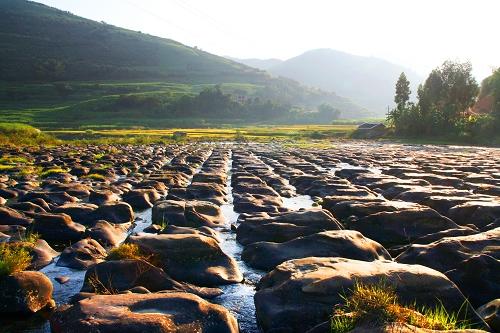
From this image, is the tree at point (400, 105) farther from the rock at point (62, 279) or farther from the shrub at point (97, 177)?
the rock at point (62, 279)

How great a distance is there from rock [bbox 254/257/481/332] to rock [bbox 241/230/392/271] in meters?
2.56

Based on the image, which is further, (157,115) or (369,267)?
(157,115)

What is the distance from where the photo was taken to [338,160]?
1756 inches

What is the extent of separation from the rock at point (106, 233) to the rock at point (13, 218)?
2.70 meters

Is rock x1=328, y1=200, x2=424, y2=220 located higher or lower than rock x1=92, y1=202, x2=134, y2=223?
higher

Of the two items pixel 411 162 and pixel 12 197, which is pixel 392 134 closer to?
pixel 411 162

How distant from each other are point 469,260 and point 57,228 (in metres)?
11.7

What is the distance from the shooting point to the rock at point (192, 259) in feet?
36.8

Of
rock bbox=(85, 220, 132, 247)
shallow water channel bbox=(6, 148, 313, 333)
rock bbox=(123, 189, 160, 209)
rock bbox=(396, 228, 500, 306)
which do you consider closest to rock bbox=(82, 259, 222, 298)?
shallow water channel bbox=(6, 148, 313, 333)

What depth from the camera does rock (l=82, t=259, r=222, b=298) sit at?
9.84 metres

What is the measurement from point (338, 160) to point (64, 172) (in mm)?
24214

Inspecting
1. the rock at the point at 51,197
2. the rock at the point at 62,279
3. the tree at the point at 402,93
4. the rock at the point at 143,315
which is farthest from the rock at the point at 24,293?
the tree at the point at 402,93

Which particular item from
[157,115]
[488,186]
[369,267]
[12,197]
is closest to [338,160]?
[488,186]

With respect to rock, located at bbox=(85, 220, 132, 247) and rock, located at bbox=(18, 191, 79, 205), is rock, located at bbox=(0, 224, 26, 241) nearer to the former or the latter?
rock, located at bbox=(85, 220, 132, 247)
